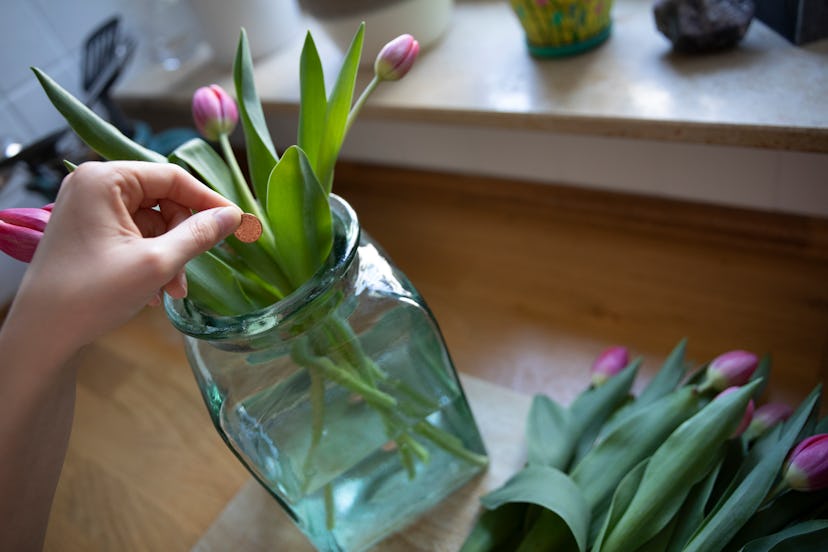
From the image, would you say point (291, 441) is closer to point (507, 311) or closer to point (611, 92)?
point (507, 311)

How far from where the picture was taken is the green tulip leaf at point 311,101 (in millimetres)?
336

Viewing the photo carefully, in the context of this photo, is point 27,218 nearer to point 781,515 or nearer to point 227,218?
point 227,218

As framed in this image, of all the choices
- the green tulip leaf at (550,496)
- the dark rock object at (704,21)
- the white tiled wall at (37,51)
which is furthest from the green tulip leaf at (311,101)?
the white tiled wall at (37,51)

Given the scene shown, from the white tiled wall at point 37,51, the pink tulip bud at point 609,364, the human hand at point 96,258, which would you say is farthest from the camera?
the white tiled wall at point 37,51

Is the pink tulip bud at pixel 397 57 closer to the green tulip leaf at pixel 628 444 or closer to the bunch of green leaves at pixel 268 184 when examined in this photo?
the bunch of green leaves at pixel 268 184

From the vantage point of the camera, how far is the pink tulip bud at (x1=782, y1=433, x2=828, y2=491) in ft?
1.08

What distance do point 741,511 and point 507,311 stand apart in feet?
0.92

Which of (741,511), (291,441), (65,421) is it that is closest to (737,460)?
(741,511)

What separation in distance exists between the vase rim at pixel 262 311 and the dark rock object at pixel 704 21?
39 cm

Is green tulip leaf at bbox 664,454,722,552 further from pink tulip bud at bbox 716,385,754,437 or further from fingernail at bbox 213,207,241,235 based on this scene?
fingernail at bbox 213,207,241,235

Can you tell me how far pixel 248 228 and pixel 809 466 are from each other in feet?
1.04

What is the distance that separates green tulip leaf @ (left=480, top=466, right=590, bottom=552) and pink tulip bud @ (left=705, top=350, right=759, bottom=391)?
4.6 inches

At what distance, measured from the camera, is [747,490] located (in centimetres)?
35

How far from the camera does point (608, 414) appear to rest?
1.47 ft
